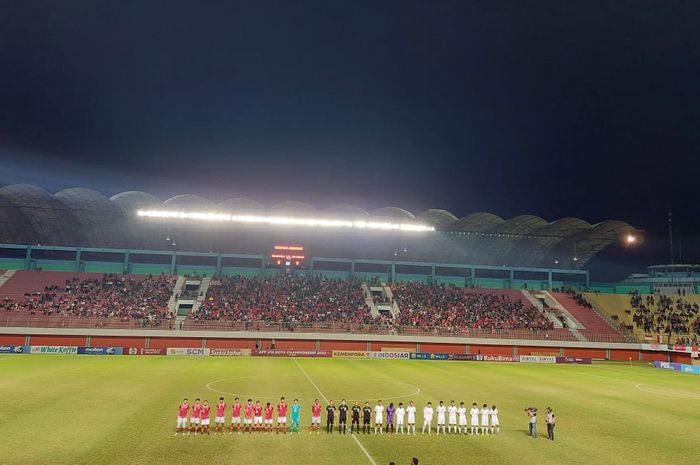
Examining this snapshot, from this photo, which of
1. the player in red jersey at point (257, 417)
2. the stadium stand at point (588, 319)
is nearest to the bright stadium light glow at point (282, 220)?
the stadium stand at point (588, 319)

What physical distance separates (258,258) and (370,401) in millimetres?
47907

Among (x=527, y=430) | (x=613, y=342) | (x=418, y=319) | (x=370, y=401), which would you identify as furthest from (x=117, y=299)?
(x=613, y=342)

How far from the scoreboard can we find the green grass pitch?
1615cm

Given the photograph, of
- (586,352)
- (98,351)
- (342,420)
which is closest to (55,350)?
(98,351)

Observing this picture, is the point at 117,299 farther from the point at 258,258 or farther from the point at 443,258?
the point at 443,258

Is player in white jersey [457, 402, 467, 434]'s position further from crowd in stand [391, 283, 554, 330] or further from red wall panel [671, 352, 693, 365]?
red wall panel [671, 352, 693, 365]

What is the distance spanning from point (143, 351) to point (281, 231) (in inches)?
898

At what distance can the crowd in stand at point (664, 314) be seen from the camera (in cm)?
6562

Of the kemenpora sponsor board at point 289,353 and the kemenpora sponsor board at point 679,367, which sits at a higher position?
the kemenpora sponsor board at point 679,367

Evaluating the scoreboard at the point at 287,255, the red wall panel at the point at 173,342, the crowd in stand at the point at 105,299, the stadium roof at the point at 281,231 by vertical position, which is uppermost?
the stadium roof at the point at 281,231

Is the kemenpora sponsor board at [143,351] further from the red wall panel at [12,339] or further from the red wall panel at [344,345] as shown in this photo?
the red wall panel at [344,345]

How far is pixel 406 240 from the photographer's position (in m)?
73.0

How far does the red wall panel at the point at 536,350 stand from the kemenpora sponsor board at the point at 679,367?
1059 centimetres

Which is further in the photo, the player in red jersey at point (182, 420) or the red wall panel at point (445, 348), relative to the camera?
the red wall panel at point (445, 348)
